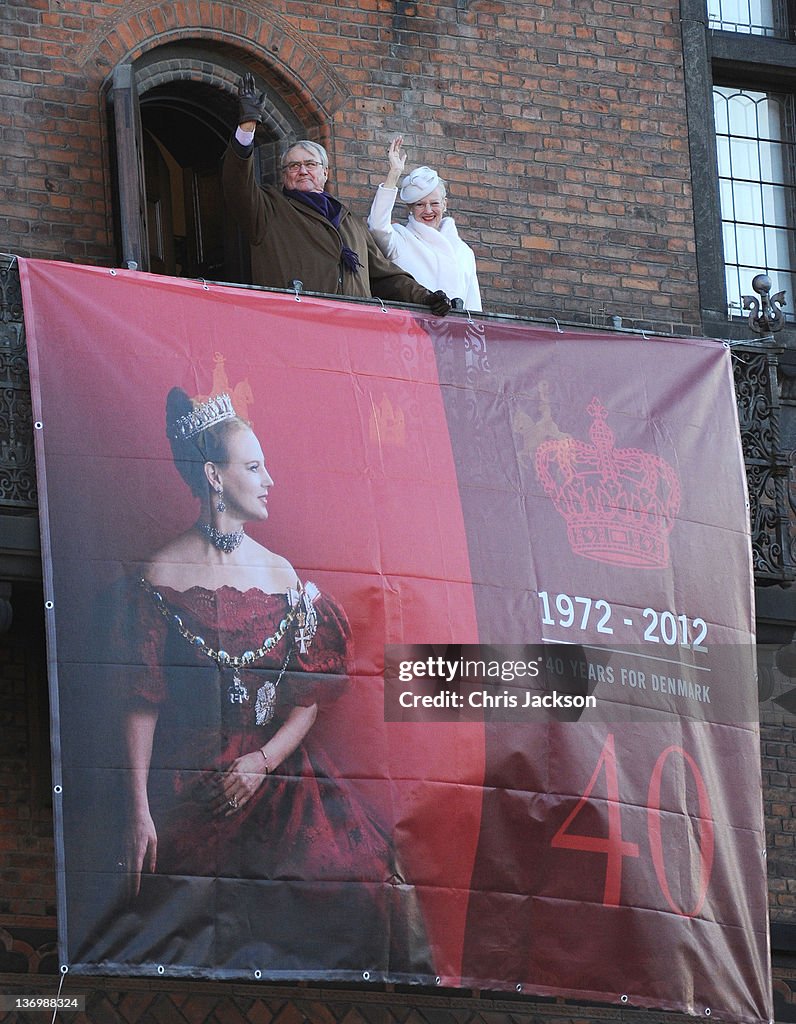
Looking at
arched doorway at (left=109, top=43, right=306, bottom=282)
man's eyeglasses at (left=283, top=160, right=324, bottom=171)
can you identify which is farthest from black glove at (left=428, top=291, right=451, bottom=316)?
arched doorway at (left=109, top=43, right=306, bottom=282)

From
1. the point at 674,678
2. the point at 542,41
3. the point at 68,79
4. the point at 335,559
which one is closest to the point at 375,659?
the point at 335,559

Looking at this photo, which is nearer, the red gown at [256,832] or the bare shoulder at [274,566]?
the red gown at [256,832]

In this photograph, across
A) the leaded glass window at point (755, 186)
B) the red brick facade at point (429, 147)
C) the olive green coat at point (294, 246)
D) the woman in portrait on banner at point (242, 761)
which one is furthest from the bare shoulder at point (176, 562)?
the leaded glass window at point (755, 186)

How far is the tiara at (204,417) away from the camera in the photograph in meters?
11.5

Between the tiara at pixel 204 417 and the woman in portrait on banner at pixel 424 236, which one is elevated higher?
the woman in portrait on banner at pixel 424 236

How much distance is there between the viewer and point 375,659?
37.6 ft

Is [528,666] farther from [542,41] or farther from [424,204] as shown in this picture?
[542,41]

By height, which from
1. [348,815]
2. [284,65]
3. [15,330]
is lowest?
[348,815]

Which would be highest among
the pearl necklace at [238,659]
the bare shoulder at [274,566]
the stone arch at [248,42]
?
the stone arch at [248,42]

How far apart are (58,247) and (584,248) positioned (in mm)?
3150

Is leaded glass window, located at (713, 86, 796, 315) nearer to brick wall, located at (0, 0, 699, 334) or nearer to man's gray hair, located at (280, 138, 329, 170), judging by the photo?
brick wall, located at (0, 0, 699, 334)

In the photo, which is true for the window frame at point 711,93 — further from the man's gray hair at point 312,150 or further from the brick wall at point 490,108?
the man's gray hair at point 312,150

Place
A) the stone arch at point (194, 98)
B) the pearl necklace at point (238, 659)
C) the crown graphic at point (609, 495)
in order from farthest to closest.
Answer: the stone arch at point (194, 98), the crown graphic at point (609, 495), the pearl necklace at point (238, 659)

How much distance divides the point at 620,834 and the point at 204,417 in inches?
110
